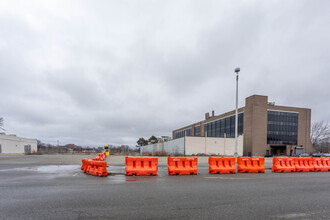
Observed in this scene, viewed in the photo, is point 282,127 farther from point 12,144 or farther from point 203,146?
point 12,144

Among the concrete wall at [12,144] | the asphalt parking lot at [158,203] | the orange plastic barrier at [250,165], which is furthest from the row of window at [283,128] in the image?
the concrete wall at [12,144]

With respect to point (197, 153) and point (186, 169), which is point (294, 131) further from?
point (186, 169)

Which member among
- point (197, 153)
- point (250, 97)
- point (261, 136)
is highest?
point (250, 97)

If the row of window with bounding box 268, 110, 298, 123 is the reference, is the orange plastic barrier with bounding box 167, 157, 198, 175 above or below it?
below

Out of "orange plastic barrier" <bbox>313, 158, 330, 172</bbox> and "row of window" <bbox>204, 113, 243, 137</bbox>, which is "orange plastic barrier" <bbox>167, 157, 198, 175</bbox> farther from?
"row of window" <bbox>204, 113, 243, 137</bbox>

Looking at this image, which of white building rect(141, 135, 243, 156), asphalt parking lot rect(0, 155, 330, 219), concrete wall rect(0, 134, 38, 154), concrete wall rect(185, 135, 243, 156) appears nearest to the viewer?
asphalt parking lot rect(0, 155, 330, 219)

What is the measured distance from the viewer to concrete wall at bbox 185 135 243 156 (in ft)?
156

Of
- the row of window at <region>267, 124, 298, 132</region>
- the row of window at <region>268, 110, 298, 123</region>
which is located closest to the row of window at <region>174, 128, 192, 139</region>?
the row of window at <region>267, 124, 298, 132</region>

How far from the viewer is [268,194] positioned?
6.16m

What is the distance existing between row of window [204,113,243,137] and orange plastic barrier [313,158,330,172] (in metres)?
44.2

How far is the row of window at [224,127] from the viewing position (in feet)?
204

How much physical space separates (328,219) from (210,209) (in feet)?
7.93

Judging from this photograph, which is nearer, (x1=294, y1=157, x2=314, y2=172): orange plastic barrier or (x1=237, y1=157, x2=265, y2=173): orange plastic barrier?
(x1=237, y1=157, x2=265, y2=173): orange plastic barrier

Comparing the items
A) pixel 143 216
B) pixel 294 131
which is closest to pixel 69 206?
pixel 143 216
